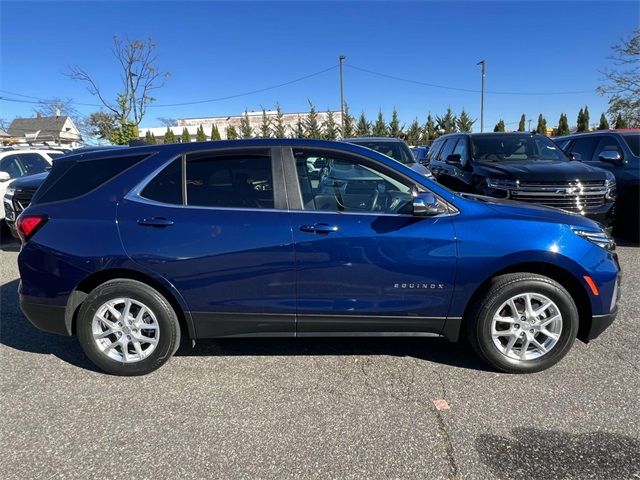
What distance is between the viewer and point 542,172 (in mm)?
6227

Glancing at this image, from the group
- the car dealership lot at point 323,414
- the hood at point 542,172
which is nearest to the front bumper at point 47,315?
the car dealership lot at point 323,414

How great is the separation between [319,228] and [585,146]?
7.56 meters

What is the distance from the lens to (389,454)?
246 centimetres

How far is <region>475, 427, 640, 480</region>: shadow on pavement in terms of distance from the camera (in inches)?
90.3

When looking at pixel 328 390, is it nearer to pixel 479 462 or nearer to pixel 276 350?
pixel 276 350

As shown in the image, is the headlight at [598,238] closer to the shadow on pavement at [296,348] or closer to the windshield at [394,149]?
the shadow on pavement at [296,348]

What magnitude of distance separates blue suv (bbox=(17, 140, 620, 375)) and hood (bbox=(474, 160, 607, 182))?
298 cm

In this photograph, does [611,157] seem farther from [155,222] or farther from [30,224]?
[30,224]

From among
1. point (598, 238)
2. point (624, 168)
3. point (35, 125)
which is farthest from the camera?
point (35, 125)

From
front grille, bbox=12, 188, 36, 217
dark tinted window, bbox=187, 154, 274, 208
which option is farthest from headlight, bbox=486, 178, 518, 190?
front grille, bbox=12, 188, 36, 217

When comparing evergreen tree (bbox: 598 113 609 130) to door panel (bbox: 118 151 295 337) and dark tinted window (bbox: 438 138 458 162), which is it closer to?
dark tinted window (bbox: 438 138 458 162)

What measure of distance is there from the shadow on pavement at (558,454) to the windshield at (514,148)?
5421mm

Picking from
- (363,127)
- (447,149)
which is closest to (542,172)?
(447,149)

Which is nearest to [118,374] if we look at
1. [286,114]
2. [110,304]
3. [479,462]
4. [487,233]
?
[110,304]
